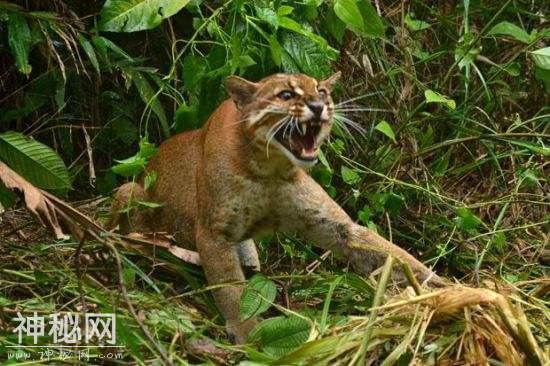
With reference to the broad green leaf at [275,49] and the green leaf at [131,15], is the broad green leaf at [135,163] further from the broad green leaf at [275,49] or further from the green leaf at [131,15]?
the broad green leaf at [275,49]

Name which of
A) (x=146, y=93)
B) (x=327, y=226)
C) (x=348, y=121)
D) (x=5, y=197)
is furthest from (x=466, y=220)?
(x=5, y=197)

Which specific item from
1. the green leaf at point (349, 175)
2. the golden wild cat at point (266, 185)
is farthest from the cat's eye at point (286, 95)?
the green leaf at point (349, 175)

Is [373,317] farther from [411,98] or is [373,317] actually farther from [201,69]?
[411,98]

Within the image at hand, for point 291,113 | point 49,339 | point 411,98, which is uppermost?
point 291,113

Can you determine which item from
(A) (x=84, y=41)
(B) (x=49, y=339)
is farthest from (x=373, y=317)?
(A) (x=84, y=41)

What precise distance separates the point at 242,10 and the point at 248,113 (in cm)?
81

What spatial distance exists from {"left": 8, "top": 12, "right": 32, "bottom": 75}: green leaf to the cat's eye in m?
1.60

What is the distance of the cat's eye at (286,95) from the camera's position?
560 centimetres

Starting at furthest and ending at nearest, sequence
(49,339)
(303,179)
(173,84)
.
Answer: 1. (173,84)
2. (303,179)
3. (49,339)

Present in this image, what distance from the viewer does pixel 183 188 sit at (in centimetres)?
637

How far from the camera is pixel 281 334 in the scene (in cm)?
466

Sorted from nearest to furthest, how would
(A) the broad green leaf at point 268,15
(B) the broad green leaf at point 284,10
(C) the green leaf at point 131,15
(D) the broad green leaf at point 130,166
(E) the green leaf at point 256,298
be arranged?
1. (E) the green leaf at point 256,298
2. (D) the broad green leaf at point 130,166
3. (C) the green leaf at point 131,15
4. (A) the broad green leaf at point 268,15
5. (B) the broad green leaf at point 284,10

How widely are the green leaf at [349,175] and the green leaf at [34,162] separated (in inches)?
80.2

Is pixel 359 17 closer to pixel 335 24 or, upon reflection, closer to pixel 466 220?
pixel 335 24
